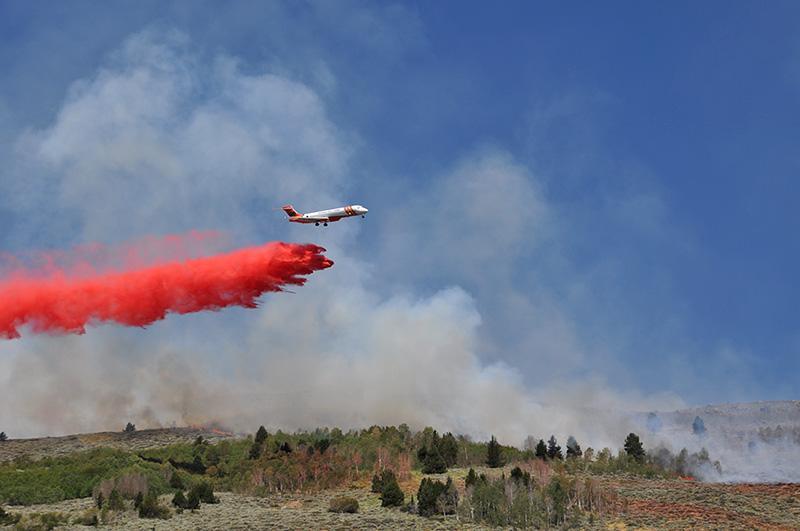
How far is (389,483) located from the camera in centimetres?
9569

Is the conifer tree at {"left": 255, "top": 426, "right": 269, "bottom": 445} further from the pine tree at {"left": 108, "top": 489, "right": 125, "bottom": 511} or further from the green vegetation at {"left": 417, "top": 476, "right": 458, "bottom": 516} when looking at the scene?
the green vegetation at {"left": 417, "top": 476, "right": 458, "bottom": 516}

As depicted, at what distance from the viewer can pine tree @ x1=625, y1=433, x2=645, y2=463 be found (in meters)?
137

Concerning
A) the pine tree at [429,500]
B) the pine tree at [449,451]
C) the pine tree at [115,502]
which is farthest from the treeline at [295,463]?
the pine tree at [429,500]

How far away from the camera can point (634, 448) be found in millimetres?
138500

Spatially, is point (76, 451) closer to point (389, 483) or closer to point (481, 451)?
point (481, 451)

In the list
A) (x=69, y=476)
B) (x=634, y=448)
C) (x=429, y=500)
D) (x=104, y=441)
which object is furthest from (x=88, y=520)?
(x=104, y=441)

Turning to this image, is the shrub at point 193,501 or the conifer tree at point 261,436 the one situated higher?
the conifer tree at point 261,436

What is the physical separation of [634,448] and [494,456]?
25.5 m

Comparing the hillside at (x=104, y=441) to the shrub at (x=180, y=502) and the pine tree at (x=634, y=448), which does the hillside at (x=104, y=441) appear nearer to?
the shrub at (x=180, y=502)

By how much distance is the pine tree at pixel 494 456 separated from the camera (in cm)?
12694

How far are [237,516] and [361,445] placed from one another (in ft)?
185

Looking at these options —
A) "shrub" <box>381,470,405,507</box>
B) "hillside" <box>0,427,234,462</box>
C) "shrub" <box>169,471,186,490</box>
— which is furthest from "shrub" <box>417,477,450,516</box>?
"hillside" <box>0,427,234,462</box>

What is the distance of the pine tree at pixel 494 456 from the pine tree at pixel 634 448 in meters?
21.9

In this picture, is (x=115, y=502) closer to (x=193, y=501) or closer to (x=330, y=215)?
(x=193, y=501)
